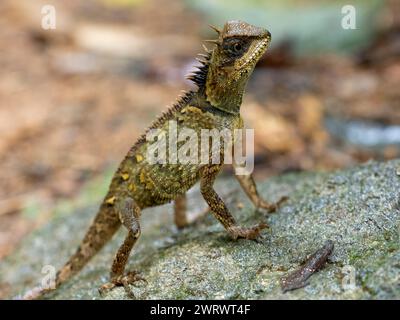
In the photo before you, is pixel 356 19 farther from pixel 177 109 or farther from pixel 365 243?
pixel 365 243

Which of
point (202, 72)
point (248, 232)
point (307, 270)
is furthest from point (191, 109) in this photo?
point (307, 270)

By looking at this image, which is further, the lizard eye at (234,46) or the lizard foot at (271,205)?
the lizard foot at (271,205)

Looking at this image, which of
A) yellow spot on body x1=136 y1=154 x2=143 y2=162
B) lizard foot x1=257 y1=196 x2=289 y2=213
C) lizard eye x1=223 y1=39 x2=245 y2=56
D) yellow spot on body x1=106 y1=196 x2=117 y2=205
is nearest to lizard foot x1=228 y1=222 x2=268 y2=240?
lizard foot x1=257 y1=196 x2=289 y2=213

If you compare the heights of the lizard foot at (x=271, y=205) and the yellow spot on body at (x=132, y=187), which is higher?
the yellow spot on body at (x=132, y=187)

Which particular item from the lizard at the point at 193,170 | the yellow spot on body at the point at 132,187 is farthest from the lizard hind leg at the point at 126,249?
the yellow spot on body at the point at 132,187

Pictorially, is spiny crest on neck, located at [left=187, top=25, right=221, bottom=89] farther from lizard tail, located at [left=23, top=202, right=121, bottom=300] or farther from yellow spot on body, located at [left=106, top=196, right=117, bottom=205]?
lizard tail, located at [left=23, top=202, right=121, bottom=300]

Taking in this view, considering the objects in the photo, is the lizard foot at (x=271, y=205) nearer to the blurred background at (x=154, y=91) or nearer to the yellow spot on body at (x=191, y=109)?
the yellow spot on body at (x=191, y=109)
